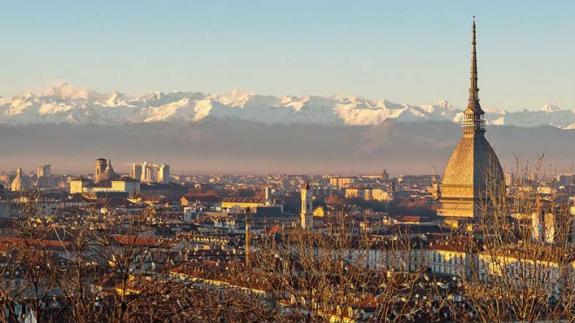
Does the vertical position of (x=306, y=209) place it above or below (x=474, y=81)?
below

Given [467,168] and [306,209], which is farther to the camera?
[467,168]

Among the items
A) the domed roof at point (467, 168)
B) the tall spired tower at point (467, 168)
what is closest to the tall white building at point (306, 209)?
the tall spired tower at point (467, 168)

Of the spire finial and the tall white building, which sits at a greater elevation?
the spire finial

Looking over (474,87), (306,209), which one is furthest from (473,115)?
(306,209)

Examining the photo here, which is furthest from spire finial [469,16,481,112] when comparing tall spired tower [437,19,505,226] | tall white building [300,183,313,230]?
tall white building [300,183,313,230]

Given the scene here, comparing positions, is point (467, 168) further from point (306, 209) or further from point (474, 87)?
point (306, 209)

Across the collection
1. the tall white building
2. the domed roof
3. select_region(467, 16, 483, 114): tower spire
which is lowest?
the tall white building

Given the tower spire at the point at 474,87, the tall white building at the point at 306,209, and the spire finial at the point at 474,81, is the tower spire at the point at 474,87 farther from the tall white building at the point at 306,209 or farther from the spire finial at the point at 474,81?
the tall white building at the point at 306,209

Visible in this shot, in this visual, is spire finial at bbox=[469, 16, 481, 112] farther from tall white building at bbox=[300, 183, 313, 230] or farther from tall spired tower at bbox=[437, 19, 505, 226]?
tall white building at bbox=[300, 183, 313, 230]

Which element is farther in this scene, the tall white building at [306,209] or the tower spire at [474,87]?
the tower spire at [474,87]

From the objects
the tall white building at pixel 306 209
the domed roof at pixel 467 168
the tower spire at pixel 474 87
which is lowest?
the tall white building at pixel 306 209

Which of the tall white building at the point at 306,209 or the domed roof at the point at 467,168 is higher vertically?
the domed roof at the point at 467,168

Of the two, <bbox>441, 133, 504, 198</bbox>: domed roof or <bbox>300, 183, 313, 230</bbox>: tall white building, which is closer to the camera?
<bbox>300, 183, 313, 230</bbox>: tall white building
